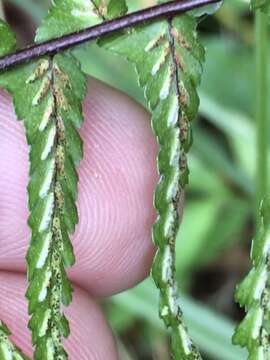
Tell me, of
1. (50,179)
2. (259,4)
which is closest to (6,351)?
(50,179)

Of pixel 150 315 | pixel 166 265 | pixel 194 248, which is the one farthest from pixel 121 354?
pixel 166 265

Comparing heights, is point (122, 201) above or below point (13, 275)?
above

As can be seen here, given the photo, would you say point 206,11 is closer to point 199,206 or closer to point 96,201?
point 96,201

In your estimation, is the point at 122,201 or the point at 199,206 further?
the point at 199,206

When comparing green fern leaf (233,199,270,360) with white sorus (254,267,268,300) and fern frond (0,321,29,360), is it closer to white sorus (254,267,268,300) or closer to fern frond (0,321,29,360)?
white sorus (254,267,268,300)

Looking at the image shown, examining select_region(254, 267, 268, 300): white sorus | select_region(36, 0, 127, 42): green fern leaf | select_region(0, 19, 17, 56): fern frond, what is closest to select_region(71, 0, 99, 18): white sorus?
select_region(36, 0, 127, 42): green fern leaf

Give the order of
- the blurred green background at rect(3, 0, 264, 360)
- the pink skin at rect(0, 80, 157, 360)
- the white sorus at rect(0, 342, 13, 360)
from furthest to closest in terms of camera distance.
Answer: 1. the blurred green background at rect(3, 0, 264, 360)
2. the pink skin at rect(0, 80, 157, 360)
3. the white sorus at rect(0, 342, 13, 360)
